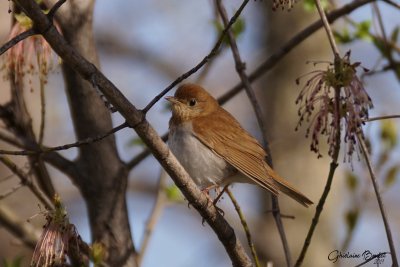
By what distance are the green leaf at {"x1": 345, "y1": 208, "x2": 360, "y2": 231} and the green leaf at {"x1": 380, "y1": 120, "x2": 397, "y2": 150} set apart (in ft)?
1.54

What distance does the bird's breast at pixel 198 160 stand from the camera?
472 cm

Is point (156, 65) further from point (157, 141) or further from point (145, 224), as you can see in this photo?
point (157, 141)

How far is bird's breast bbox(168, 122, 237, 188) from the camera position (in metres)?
4.72

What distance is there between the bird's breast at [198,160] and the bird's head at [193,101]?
35cm

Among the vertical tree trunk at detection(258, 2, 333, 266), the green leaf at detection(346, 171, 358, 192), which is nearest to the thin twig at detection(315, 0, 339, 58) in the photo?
the green leaf at detection(346, 171, 358, 192)

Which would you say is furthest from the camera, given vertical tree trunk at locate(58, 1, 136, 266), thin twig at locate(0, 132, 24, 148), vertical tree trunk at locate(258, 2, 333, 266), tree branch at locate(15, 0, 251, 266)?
vertical tree trunk at locate(258, 2, 333, 266)

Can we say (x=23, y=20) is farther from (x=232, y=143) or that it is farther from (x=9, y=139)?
(x=232, y=143)

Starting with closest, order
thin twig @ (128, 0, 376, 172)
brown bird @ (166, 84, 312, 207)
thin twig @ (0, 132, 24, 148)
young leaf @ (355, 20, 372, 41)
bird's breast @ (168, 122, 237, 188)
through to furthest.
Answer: thin twig @ (0, 132, 24, 148)
thin twig @ (128, 0, 376, 172)
brown bird @ (166, 84, 312, 207)
bird's breast @ (168, 122, 237, 188)
young leaf @ (355, 20, 372, 41)

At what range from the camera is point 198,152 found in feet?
15.7

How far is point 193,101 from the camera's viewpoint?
5270mm

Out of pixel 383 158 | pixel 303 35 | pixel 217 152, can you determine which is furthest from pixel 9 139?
pixel 383 158

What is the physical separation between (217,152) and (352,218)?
1021 millimetres

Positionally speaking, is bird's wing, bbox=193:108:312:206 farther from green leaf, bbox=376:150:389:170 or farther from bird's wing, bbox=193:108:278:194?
green leaf, bbox=376:150:389:170

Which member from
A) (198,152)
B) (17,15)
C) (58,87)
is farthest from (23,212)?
(17,15)
